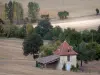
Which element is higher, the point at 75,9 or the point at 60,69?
the point at 75,9

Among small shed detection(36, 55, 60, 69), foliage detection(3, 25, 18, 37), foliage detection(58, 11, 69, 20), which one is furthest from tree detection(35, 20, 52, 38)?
small shed detection(36, 55, 60, 69)

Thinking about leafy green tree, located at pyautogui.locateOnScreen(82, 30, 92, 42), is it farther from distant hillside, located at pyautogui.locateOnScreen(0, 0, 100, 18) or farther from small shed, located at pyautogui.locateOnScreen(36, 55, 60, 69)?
distant hillside, located at pyautogui.locateOnScreen(0, 0, 100, 18)

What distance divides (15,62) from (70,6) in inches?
2015

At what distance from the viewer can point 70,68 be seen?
43.3 meters

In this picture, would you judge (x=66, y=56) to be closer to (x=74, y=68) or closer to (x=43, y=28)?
(x=74, y=68)

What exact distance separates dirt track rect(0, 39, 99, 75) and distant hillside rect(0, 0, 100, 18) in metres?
25.6

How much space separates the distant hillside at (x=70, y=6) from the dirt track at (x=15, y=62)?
25.6 metres

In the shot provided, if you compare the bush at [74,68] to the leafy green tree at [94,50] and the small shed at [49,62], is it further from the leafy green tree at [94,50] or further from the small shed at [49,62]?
the leafy green tree at [94,50]

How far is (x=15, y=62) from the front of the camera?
1783 inches

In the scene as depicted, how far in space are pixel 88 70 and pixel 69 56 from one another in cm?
247

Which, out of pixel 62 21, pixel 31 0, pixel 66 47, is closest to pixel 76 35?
pixel 66 47

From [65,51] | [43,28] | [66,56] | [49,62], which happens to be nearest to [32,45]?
[65,51]

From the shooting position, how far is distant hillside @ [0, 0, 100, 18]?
88438 millimetres

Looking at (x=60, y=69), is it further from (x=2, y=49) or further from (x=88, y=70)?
(x=2, y=49)
